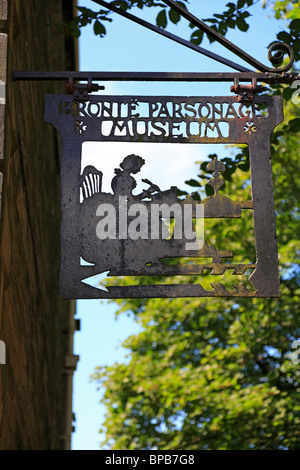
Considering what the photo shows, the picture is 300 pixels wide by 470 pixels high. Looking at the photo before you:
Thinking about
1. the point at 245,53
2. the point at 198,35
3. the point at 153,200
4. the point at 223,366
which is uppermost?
the point at 198,35

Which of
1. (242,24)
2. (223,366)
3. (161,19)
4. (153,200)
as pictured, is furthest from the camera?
(223,366)

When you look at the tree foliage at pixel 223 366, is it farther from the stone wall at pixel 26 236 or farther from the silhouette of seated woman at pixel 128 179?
the silhouette of seated woman at pixel 128 179

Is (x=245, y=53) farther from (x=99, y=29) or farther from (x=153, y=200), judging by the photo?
(x=99, y=29)

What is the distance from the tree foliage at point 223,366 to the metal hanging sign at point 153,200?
277 inches

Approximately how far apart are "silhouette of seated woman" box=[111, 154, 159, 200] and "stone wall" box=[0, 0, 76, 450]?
1.33 ft

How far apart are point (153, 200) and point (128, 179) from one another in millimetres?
130

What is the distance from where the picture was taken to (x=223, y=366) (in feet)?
39.2

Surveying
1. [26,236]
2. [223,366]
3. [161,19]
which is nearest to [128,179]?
[26,236]

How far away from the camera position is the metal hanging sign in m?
2.65

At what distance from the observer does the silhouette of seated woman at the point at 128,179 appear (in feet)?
9.12

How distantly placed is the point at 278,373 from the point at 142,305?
352cm

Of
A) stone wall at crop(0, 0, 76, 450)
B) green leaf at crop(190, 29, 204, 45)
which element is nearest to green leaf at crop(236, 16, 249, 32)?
green leaf at crop(190, 29, 204, 45)
